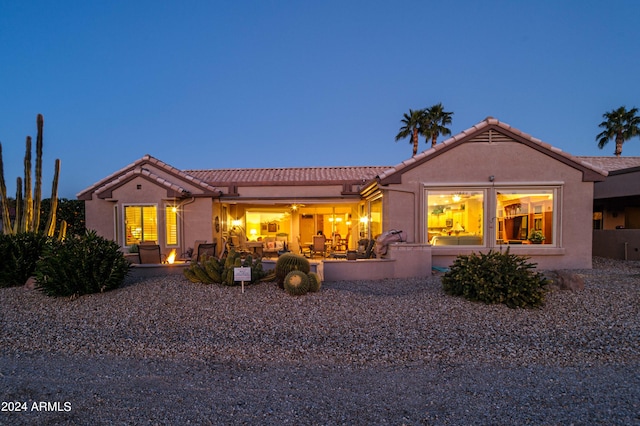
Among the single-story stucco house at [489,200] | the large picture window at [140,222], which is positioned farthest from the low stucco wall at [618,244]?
the large picture window at [140,222]

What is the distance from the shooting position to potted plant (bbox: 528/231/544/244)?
1135cm

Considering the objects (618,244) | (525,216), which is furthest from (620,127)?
(525,216)

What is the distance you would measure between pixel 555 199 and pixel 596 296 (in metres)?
5.16

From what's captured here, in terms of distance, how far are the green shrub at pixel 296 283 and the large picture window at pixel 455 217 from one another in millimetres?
5715

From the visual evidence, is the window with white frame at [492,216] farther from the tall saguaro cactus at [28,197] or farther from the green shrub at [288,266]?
the tall saguaro cactus at [28,197]

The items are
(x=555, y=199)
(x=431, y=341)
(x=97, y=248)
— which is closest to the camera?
(x=431, y=341)

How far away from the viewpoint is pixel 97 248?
7.51 metres

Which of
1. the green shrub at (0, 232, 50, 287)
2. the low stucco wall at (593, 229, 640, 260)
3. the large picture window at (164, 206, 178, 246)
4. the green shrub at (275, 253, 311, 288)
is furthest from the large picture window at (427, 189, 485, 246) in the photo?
the green shrub at (0, 232, 50, 287)

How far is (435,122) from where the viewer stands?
27.7 m

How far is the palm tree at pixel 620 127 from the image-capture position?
87.3 feet

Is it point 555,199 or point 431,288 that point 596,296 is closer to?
point 431,288

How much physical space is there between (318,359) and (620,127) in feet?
109

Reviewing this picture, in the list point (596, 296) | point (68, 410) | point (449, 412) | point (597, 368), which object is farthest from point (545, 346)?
point (68, 410)

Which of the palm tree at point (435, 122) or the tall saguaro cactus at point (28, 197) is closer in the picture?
the tall saguaro cactus at point (28, 197)
